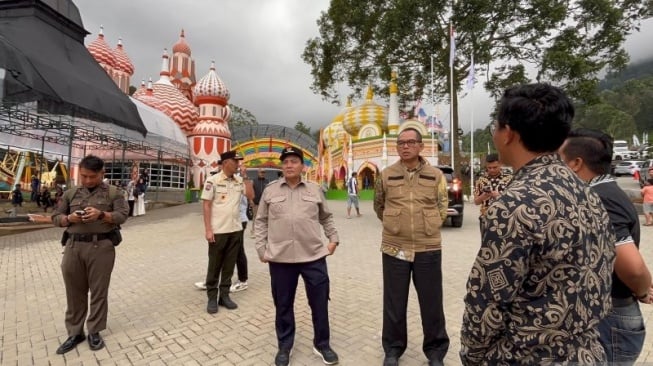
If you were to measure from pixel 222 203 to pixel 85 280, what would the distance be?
1.54 m

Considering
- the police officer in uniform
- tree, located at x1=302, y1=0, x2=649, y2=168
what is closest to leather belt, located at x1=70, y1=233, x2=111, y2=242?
the police officer in uniform

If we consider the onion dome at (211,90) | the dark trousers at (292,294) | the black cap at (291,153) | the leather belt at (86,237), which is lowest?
the dark trousers at (292,294)

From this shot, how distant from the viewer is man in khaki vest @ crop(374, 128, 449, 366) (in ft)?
8.81

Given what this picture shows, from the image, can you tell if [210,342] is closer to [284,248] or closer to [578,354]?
[284,248]

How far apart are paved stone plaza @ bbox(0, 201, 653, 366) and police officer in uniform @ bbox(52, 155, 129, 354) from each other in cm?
24

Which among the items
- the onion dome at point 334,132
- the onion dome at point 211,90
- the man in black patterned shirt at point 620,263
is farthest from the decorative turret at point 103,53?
the man in black patterned shirt at point 620,263

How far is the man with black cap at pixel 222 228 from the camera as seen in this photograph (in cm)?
411

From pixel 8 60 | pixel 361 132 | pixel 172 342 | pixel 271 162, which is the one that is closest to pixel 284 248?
pixel 172 342

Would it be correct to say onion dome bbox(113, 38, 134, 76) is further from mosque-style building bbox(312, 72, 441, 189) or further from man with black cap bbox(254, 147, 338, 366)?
man with black cap bbox(254, 147, 338, 366)

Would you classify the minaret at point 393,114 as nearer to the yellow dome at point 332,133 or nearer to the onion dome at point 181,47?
the yellow dome at point 332,133

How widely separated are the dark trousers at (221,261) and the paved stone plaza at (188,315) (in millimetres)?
290

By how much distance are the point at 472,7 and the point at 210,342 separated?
63.5ft

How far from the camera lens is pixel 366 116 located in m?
25.9

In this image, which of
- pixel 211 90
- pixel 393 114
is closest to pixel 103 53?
pixel 211 90
